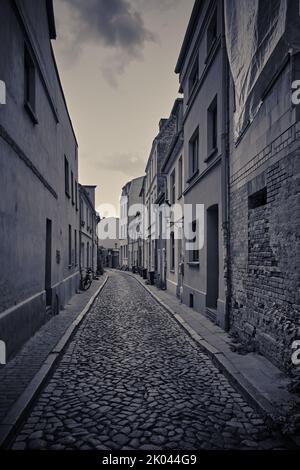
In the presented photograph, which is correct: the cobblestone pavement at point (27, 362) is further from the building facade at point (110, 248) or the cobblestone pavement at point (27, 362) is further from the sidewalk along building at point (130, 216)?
the building facade at point (110, 248)

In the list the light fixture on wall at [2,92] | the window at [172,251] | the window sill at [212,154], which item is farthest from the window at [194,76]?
the light fixture on wall at [2,92]

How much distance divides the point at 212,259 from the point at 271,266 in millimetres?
4171

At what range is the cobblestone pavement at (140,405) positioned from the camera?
127 inches

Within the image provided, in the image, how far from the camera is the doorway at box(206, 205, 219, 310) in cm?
949

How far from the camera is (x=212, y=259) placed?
9539mm

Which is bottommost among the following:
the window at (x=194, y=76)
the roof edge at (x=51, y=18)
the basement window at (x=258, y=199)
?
the basement window at (x=258, y=199)

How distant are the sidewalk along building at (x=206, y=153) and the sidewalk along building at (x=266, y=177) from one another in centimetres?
100

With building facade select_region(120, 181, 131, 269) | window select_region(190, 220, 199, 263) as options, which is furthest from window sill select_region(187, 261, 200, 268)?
building facade select_region(120, 181, 131, 269)

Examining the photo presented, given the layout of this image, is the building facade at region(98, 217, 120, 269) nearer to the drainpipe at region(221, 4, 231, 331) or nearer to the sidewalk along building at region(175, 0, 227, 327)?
the sidewalk along building at region(175, 0, 227, 327)

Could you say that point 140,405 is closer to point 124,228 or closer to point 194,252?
point 194,252

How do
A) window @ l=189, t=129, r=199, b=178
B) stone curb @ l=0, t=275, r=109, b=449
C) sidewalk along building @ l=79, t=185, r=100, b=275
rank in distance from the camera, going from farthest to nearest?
1. sidewalk along building @ l=79, t=185, r=100, b=275
2. window @ l=189, t=129, r=199, b=178
3. stone curb @ l=0, t=275, r=109, b=449

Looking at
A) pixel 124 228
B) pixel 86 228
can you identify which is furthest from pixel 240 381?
pixel 124 228
